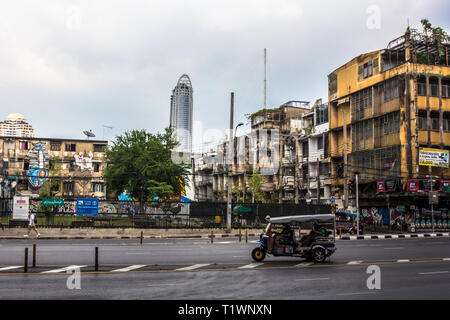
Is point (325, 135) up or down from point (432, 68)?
down

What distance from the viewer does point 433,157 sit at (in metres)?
41.9

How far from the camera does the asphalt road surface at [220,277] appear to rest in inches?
385

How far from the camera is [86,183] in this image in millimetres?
69250

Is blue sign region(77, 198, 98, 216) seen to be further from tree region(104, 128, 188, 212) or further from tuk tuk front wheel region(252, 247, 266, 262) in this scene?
tuk tuk front wheel region(252, 247, 266, 262)

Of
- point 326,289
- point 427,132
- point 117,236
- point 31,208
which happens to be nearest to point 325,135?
point 427,132

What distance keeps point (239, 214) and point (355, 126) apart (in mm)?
20114

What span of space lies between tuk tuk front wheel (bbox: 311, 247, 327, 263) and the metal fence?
20.0 meters

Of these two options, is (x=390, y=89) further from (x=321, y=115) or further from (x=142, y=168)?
(x=142, y=168)

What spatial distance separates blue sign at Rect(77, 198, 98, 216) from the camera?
3381 cm

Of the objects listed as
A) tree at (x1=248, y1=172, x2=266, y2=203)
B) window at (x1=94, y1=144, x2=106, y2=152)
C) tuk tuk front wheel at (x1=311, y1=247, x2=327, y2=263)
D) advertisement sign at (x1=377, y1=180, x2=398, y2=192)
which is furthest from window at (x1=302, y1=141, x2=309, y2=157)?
tuk tuk front wheel at (x1=311, y1=247, x2=327, y2=263)

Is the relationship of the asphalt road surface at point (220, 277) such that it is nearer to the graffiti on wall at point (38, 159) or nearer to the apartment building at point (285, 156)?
the apartment building at point (285, 156)

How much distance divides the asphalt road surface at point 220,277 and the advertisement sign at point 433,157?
85.6ft

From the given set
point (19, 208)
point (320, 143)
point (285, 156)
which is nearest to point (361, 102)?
point (320, 143)

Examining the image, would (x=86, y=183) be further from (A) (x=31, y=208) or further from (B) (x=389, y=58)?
(B) (x=389, y=58)
